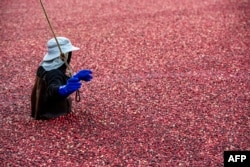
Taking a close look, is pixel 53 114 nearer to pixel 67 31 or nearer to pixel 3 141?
pixel 3 141

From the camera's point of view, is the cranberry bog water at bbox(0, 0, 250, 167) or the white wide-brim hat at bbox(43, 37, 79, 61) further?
the white wide-brim hat at bbox(43, 37, 79, 61)

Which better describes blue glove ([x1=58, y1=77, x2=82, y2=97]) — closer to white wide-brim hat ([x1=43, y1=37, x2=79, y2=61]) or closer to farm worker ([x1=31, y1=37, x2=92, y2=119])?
farm worker ([x1=31, y1=37, x2=92, y2=119])

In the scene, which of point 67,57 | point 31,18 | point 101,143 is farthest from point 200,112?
point 31,18

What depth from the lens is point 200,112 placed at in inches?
198

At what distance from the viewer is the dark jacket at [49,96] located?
15.5ft

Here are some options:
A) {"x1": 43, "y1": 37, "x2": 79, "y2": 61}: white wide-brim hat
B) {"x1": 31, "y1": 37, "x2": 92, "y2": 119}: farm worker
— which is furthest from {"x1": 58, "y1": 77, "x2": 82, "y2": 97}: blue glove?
{"x1": 43, "y1": 37, "x2": 79, "y2": 61}: white wide-brim hat

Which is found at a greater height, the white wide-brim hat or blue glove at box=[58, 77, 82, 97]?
the white wide-brim hat

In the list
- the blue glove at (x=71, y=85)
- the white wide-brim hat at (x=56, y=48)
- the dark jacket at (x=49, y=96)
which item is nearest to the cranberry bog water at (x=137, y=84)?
the dark jacket at (x=49, y=96)

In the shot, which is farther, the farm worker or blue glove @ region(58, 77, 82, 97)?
the farm worker

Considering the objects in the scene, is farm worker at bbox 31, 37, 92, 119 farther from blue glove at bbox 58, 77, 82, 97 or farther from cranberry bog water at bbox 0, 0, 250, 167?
cranberry bog water at bbox 0, 0, 250, 167

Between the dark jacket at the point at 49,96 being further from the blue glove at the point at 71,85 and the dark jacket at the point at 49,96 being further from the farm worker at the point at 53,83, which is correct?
the blue glove at the point at 71,85

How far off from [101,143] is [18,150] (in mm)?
911

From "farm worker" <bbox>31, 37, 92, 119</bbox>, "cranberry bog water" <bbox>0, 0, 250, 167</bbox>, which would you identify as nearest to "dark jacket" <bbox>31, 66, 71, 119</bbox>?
"farm worker" <bbox>31, 37, 92, 119</bbox>

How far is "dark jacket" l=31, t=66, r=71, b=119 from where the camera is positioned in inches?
185
